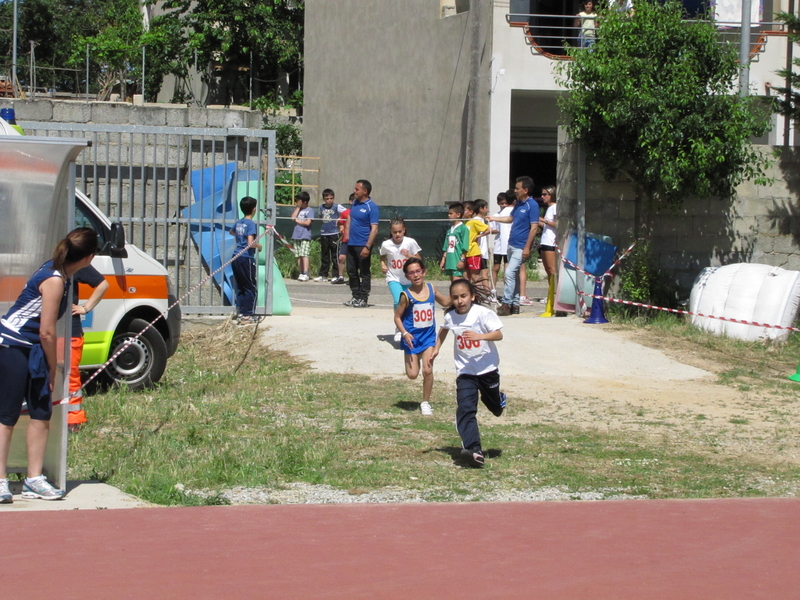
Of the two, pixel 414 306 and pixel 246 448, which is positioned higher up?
pixel 414 306

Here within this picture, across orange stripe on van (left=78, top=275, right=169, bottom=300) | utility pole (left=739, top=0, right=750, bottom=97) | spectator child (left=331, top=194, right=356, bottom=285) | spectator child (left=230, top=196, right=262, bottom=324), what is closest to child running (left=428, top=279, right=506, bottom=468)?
orange stripe on van (left=78, top=275, right=169, bottom=300)

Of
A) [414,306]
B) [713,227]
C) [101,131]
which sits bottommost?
[414,306]

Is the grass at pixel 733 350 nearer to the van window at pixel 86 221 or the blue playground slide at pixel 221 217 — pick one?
the blue playground slide at pixel 221 217

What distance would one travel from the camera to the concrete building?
2128cm

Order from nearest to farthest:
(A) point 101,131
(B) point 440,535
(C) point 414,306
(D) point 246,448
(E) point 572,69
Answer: (B) point 440,535, (D) point 246,448, (C) point 414,306, (A) point 101,131, (E) point 572,69

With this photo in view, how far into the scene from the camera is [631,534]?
5711 millimetres

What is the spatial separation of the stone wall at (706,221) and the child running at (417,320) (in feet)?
19.0

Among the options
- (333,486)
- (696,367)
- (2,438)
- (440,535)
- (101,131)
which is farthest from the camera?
(101,131)

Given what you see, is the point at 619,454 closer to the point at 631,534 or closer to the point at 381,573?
the point at 631,534

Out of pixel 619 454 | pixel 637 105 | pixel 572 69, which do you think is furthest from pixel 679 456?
pixel 572 69

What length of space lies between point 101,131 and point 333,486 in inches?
284

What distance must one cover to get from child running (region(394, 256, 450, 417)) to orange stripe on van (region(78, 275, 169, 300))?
2395 millimetres

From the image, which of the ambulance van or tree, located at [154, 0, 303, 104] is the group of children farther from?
tree, located at [154, 0, 303, 104]

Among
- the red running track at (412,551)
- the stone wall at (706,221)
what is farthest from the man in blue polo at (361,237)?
the red running track at (412,551)
